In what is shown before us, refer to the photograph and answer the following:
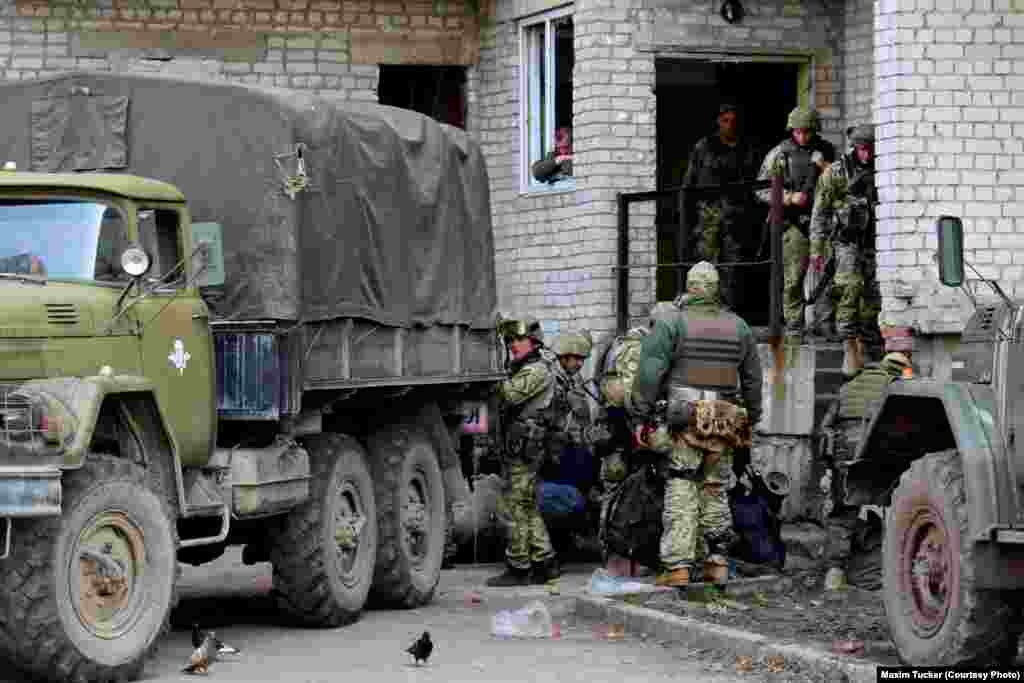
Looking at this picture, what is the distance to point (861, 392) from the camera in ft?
44.6

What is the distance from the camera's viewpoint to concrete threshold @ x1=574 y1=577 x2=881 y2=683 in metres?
10.1

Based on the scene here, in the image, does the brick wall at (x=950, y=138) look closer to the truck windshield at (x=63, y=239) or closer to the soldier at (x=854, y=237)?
the soldier at (x=854, y=237)

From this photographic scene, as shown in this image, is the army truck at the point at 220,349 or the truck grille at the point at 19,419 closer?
the truck grille at the point at 19,419

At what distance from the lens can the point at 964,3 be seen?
15.3 meters

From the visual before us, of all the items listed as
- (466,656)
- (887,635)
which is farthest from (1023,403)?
(466,656)

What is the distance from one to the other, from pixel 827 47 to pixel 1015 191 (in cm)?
491

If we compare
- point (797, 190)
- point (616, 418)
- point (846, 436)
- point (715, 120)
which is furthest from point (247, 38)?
point (846, 436)

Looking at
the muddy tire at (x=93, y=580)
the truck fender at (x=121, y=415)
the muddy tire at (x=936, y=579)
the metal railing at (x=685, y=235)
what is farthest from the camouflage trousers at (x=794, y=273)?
the muddy tire at (x=93, y=580)

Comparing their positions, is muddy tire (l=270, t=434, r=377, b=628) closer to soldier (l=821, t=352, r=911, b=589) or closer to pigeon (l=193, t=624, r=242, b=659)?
pigeon (l=193, t=624, r=242, b=659)

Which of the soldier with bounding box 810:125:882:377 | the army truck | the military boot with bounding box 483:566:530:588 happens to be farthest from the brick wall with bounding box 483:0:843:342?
the military boot with bounding box 483:566:530:588

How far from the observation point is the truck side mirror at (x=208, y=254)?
11.4 metres

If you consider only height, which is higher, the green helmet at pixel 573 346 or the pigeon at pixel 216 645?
the green helmet at pixel 573 346

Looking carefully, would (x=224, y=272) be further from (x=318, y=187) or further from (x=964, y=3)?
(x=964, y=3)

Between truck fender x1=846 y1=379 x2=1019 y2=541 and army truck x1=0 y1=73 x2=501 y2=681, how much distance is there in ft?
9.78
